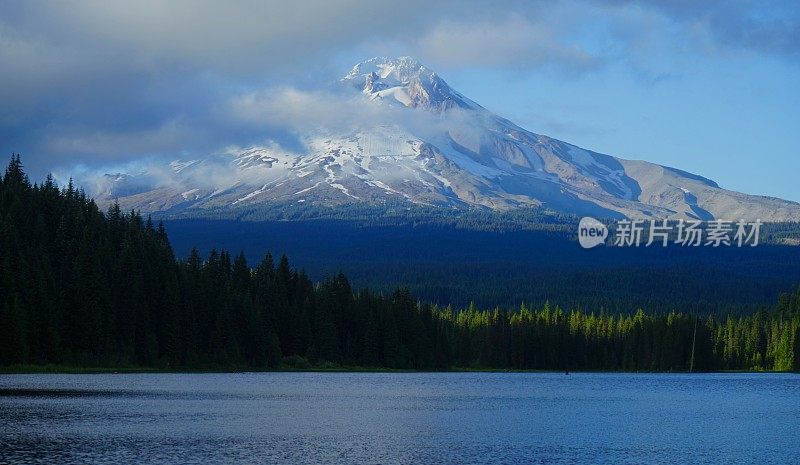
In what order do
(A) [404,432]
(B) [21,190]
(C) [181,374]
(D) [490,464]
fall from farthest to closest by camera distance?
(B) [21,190], (C) [181,374], (A) [404,432], (D) [490,464]

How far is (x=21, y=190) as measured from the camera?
154m

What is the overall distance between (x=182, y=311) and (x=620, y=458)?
8089 centimetres

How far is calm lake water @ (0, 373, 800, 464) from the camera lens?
60938mm

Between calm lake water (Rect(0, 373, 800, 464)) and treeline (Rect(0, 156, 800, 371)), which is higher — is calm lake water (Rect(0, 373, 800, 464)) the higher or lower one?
the lower one

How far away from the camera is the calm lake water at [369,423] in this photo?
60938 mm

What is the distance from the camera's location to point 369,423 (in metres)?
77.9

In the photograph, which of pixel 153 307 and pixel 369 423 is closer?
pixel 369 423

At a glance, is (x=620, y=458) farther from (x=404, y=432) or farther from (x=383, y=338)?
(x=383, y=338)

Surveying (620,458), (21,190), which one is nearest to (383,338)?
(21,190)

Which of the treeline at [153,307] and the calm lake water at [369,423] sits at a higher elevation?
the treeline at [153,307]

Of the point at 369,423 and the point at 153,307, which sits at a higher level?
the point at 153,307

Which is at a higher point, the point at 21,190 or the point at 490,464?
the point at 21,190

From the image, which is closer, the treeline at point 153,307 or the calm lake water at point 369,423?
the calm lake water at point 369,423

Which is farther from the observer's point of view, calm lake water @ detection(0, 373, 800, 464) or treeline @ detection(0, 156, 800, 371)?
treeline @ detection(0, 156, 800, 371)
